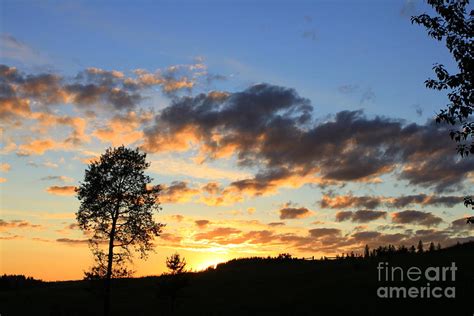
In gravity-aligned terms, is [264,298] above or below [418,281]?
below

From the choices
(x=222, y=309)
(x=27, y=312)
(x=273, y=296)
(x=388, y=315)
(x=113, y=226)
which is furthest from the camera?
(x=273, y=296)

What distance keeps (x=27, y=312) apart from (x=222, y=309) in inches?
979

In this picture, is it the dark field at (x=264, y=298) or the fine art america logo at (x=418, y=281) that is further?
the fine art america logo at (x=418, y=281)

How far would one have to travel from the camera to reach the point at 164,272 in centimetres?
5838

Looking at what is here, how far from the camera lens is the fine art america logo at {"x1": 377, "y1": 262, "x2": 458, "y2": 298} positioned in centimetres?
5516

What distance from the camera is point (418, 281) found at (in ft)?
206

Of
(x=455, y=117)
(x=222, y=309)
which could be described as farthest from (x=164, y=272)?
(x=455, y=117)

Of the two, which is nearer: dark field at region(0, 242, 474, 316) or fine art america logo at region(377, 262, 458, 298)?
dark field at region(0, 242, 474, 316)

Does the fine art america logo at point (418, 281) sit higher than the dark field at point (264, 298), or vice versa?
the fine art america logo at point (418, 281)

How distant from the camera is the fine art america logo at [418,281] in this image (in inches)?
2172

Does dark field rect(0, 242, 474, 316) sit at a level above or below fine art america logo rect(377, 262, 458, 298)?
below

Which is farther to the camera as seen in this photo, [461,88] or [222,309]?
[222,309]

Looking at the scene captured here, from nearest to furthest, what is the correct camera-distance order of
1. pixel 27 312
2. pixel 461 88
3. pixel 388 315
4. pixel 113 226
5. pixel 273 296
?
pixel 461 88, pixel 113 226, pixel 388 315, pixel 27 312, pixel 273 296

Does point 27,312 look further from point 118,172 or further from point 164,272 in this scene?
point 118,172
